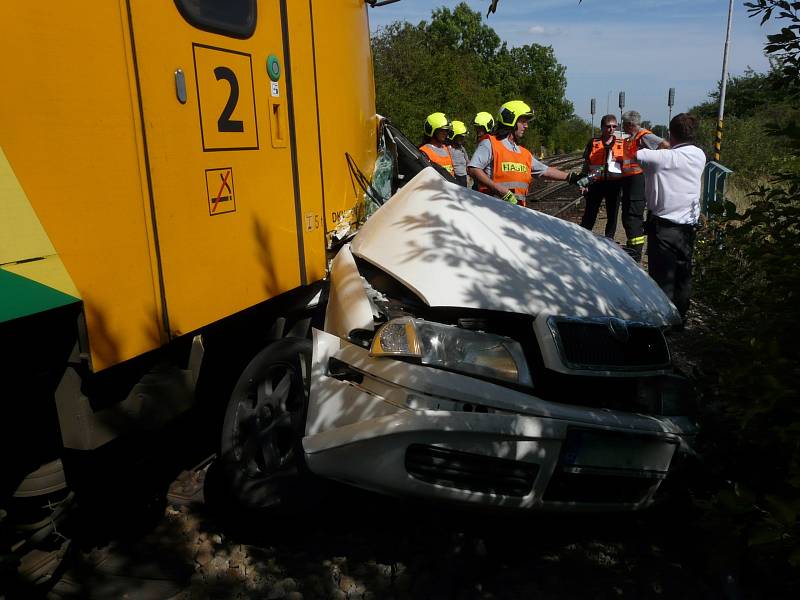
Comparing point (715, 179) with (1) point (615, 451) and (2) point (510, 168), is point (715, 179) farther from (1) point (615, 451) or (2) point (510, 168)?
(1) point (615, 451)

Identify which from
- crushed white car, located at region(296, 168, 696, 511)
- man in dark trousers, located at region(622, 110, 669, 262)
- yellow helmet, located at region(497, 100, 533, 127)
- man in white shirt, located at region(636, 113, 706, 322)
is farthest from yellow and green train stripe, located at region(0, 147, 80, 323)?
man in dark trousers, located at region(622, 110, 669, 262)

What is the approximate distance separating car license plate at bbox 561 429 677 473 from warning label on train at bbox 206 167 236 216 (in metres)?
1.89

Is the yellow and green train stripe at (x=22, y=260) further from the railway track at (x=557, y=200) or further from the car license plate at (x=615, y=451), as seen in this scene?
the railway track at (x=557, y=200)

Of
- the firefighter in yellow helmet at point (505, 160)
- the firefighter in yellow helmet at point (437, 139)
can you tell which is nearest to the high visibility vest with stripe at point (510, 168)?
the firefighter in yellow helmet at point (505, 160)

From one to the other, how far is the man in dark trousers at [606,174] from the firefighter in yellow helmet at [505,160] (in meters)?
2.30

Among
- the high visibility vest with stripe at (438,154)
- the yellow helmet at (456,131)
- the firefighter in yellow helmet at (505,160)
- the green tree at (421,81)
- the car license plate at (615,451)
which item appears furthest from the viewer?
the green tree at (421,81)

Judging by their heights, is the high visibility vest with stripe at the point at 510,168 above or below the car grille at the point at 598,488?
above

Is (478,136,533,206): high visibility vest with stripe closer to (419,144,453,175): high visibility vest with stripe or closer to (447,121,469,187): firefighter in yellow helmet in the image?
(419,144,453,175): high visibility vest with stripe

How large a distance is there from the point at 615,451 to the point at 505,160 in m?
4.72

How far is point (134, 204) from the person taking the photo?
297 centimetres

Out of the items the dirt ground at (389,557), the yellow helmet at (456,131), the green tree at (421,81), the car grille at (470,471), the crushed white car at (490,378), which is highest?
the green tree at (421,81)

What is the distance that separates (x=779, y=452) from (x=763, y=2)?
1.59 m

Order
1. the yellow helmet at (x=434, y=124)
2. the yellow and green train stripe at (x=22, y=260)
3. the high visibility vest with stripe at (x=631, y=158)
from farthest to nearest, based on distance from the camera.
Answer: the high visibility vest with stripe at (x=631, y=158)
the yellow helmet at (x=434, y=124)
the yellow and green train stripe at (x=22, y=260)

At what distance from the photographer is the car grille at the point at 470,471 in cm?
286
